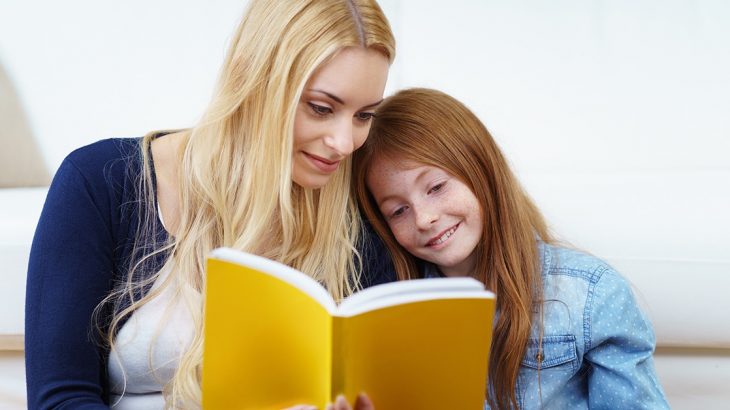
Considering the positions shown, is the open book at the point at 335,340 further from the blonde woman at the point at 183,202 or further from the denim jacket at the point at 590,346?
the denim jacket at the point at 590,346

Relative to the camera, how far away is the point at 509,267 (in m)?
1.35

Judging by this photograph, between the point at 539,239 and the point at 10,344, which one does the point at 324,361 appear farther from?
the point at 10,344

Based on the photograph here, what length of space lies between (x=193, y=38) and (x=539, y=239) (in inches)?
41.6

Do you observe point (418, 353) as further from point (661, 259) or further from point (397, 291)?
point (661, 259)

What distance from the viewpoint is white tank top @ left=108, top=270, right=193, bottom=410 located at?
1.20 meters

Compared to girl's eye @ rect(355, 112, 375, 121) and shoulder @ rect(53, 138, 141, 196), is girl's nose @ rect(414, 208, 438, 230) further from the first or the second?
shoulder @ rect(53, 138, 141, 196)

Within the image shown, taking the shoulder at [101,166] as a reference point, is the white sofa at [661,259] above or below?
below

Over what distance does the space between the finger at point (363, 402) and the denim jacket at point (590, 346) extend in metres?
0.55

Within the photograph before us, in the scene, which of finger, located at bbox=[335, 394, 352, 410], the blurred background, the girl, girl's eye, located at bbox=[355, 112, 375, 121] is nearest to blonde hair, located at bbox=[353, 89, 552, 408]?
the girl

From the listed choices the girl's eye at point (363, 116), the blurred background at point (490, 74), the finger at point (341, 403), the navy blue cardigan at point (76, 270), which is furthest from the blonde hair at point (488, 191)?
the finger at point (341, 403)

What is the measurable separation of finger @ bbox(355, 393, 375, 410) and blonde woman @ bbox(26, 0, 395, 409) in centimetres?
38

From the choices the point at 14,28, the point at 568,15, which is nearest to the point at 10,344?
the point at 14,28

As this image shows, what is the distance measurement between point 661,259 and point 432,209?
0.52 m

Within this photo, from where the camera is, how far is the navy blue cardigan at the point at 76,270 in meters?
1.12
